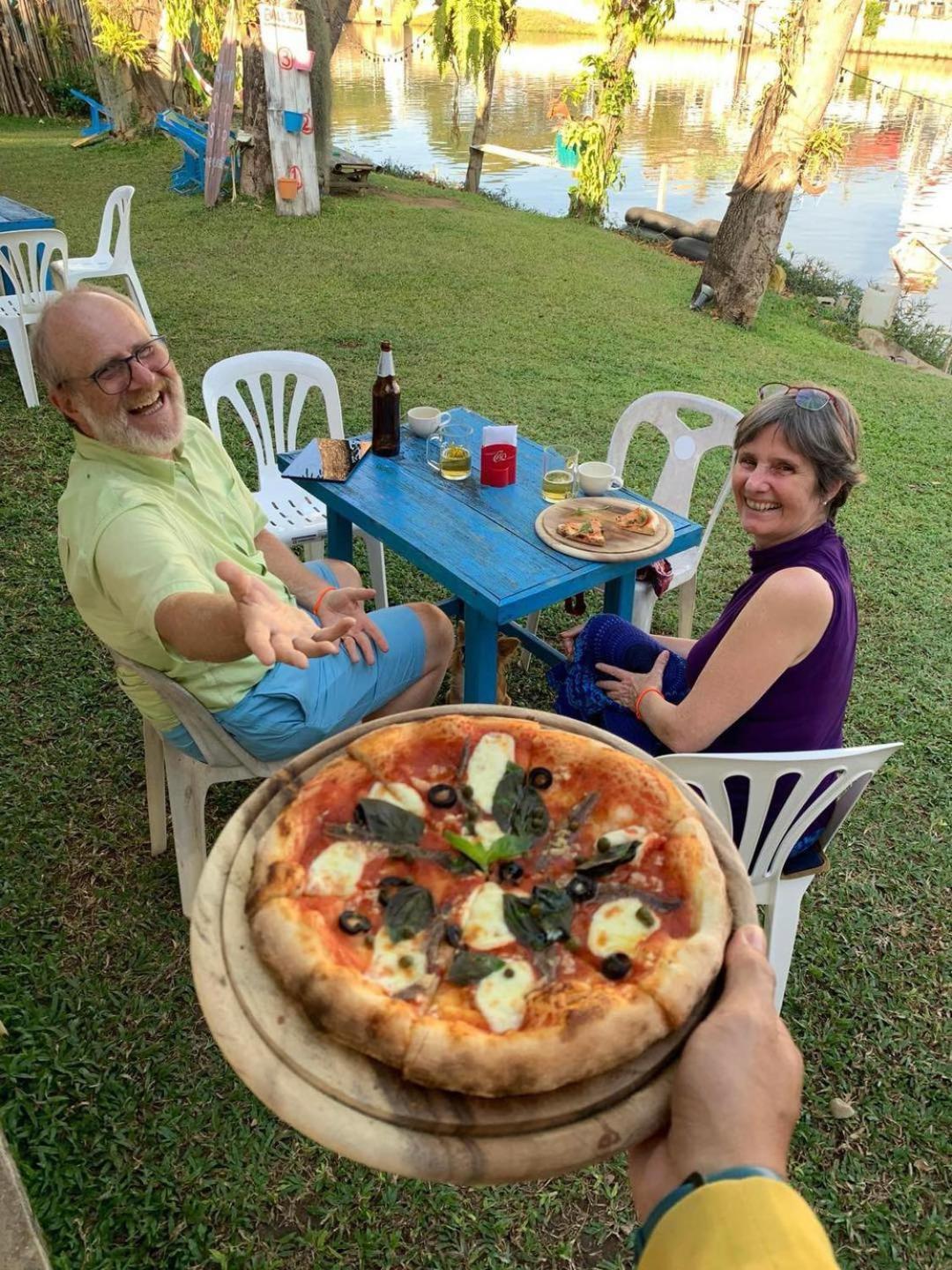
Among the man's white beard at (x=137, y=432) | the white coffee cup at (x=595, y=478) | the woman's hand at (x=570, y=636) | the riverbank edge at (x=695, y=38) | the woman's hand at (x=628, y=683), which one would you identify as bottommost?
the woman's hand at (x=570, y=636)

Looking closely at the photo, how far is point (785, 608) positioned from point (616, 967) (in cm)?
114

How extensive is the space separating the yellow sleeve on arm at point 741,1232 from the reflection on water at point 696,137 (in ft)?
36.9

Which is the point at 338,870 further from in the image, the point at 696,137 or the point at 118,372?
the point at 696,137

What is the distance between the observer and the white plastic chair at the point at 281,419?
405 cm

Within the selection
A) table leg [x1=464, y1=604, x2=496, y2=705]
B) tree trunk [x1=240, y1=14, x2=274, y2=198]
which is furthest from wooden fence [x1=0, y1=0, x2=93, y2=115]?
table leg [x1=464, y1=604, x2=496, y2=705]

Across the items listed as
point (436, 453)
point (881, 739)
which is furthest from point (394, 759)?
point (881, 739)

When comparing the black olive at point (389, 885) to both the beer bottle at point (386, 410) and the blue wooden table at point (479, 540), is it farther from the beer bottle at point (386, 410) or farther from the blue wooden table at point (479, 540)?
the beer bottle at point (386, 410)

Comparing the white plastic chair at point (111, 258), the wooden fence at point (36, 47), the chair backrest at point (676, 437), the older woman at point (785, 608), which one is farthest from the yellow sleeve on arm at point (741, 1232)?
the wooden fence at point (36, 47)

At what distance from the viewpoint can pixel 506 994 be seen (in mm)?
1367

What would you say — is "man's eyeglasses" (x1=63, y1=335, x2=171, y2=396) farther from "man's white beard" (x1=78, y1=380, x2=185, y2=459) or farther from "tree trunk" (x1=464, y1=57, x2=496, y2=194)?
"tree trunk" (x1=464, y1=57, x2=496, y2=194)

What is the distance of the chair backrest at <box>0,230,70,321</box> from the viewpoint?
20.3ft

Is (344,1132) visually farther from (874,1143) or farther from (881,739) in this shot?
(881,739)

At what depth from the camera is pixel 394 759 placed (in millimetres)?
1736

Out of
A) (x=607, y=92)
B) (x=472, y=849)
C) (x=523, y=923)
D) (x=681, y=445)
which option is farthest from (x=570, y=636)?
(x=607, y=92)
